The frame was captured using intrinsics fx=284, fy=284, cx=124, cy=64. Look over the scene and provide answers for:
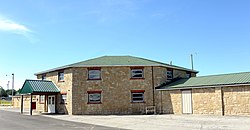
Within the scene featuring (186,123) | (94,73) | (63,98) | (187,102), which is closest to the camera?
(186,123)

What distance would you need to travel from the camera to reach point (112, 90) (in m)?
31.2

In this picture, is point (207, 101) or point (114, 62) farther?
point (114, 62)

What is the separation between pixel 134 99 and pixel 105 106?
10.7 feet

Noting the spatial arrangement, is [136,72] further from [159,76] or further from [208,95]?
[208,95]

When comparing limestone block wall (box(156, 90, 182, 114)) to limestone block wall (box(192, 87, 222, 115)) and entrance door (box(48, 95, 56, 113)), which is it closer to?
limestone block wall (box(192, 87, 222, 115))

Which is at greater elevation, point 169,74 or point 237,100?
point 169,74

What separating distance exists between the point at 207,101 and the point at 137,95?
8.01 m

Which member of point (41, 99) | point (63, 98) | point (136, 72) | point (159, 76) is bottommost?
point (41, 99)

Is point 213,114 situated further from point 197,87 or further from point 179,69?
point 179,69

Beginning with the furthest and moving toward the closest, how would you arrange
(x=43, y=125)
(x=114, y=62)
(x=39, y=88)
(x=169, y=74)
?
(x=169, y=74) < (x=114, y=62) < (x=39, y=88) < (x=43, y=125)

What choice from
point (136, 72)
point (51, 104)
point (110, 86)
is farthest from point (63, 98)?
point (136, 72)

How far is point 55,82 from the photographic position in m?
34.7

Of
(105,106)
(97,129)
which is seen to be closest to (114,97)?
(105,106)

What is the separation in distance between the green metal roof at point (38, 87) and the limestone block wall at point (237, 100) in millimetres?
18940
